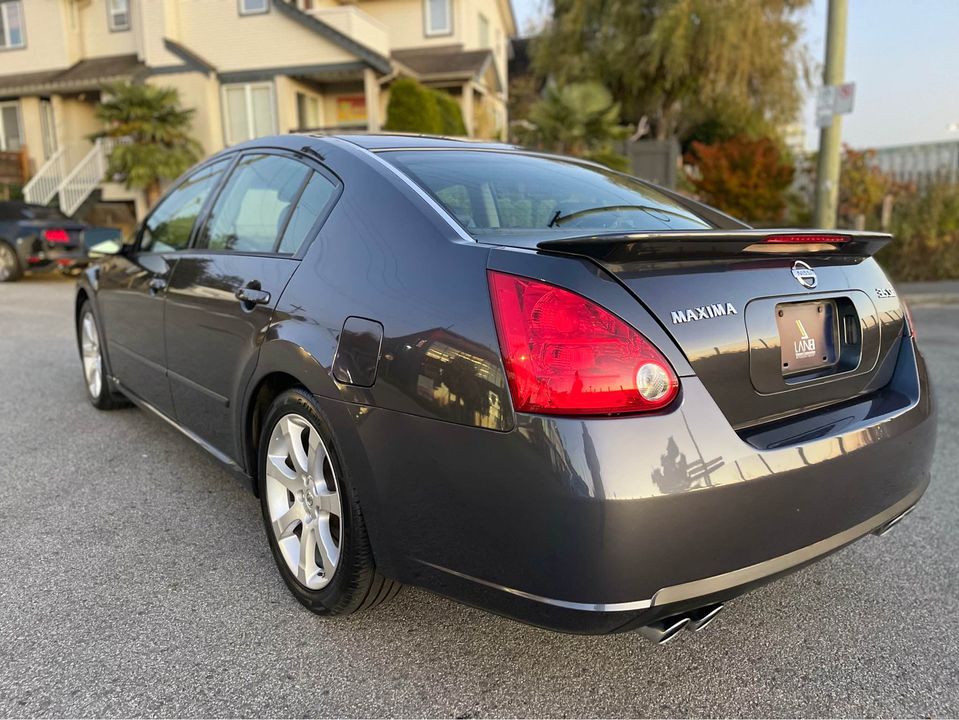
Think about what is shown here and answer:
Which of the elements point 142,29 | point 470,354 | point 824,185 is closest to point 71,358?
point 470,354

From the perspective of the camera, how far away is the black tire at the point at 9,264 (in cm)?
1228

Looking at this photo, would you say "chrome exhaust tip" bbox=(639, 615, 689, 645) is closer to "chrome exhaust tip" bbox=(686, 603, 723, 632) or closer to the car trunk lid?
"chrome exhaust tip" bbox=(686, 603, 723, 632)

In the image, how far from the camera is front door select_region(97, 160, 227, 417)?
3541 mm

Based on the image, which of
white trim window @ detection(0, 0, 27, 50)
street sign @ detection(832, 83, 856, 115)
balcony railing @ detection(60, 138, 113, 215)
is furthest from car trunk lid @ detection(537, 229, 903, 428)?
white trim window @ detection(0, 0, 27, 50)

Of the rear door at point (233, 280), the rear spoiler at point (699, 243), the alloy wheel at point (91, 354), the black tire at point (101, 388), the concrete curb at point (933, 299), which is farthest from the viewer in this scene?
the concrete curb at point (933, 299)

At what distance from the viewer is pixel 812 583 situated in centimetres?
269

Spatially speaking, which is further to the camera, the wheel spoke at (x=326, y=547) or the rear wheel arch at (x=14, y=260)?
the rear wheel arch at (x=14, y=260)

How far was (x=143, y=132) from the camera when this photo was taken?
18094mm

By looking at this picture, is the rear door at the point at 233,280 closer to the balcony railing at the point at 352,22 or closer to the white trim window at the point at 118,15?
the balcony railing at the point at 352,22

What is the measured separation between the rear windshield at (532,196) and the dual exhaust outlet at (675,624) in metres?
1.11

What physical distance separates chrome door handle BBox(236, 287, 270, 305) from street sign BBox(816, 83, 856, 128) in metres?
9.52

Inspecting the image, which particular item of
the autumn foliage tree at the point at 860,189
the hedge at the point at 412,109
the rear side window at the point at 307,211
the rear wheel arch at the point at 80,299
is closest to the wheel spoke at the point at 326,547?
the rear side window at the point at 307,211

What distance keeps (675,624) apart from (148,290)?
9.67 feet

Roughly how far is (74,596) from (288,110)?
18.9m
